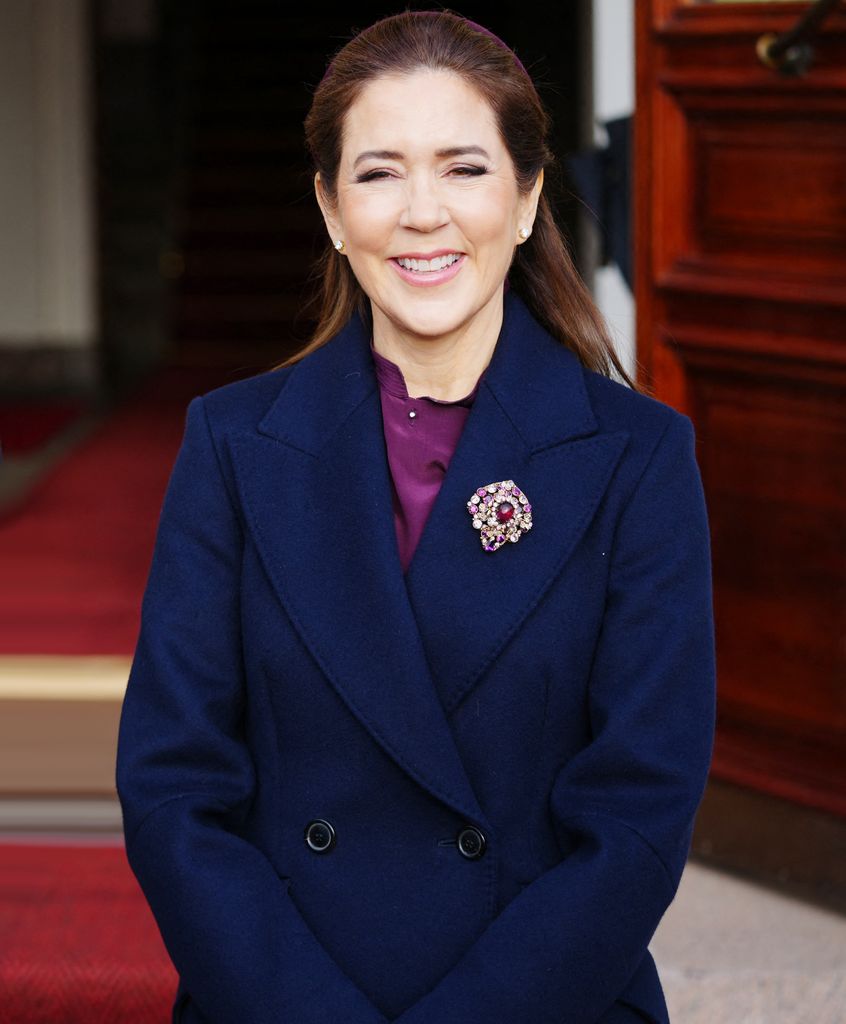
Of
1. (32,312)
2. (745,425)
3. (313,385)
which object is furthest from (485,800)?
(32,312)

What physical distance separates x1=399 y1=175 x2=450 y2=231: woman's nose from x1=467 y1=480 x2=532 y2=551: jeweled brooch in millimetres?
260

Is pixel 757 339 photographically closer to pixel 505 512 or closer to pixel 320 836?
pixel 505 512

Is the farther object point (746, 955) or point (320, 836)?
point (746, 955)

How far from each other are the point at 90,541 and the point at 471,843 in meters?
3.30

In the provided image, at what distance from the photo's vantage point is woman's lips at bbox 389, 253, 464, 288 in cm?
160

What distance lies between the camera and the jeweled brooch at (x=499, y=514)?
1568 mm

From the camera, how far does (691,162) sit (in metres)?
2.96

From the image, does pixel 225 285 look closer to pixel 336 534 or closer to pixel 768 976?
pixel 768 976

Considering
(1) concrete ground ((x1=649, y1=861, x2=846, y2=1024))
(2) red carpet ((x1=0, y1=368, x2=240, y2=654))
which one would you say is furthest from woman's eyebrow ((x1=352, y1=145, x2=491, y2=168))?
(2) red carpet ((x1=0, y1=368, x2=240, y2=654))

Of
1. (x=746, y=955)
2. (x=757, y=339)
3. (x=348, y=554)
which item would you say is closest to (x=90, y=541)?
(x=757, y=339)

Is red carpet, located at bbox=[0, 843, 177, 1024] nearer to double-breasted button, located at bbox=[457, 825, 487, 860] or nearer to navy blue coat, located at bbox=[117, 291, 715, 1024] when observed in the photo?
navy blue coat, located at bbox=[117, 291, 715, 1024]

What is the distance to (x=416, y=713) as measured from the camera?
1534mm

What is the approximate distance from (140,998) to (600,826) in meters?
1.20

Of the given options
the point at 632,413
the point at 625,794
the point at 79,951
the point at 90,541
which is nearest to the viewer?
the point at 625,794
